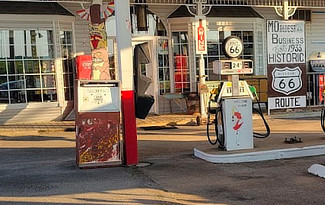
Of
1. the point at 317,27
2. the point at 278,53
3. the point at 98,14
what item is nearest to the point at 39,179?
the point at 98,14

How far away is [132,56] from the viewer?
26.3ft

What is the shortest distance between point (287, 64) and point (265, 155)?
3.40 metres

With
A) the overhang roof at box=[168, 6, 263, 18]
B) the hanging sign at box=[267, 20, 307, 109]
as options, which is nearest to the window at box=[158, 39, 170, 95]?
the overhang roof at box=[168, 6, 263, 18]

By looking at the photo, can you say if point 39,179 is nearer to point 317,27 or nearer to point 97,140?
point 97,140

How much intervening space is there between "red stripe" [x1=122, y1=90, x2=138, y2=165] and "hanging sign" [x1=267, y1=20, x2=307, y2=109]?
3899mm

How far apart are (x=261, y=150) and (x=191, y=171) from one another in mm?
1570

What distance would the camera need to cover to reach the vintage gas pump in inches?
323

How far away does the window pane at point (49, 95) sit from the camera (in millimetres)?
14156

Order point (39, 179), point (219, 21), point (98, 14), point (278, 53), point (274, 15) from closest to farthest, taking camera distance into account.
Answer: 1. point (39, 179)
2. point (98, 14)
3. point (278, 53)
4. point (219, 21)
5. point (274, 15)

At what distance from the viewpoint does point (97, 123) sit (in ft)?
25.2

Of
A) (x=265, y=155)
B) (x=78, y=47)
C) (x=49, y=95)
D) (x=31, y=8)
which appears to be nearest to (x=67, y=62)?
(x=78, y=47)

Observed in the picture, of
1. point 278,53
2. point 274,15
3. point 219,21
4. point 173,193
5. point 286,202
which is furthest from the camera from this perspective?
point 274,15

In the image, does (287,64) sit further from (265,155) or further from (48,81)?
(48,81)

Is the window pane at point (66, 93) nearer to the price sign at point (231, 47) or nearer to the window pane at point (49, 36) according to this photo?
the window pane at point (49, 36)
